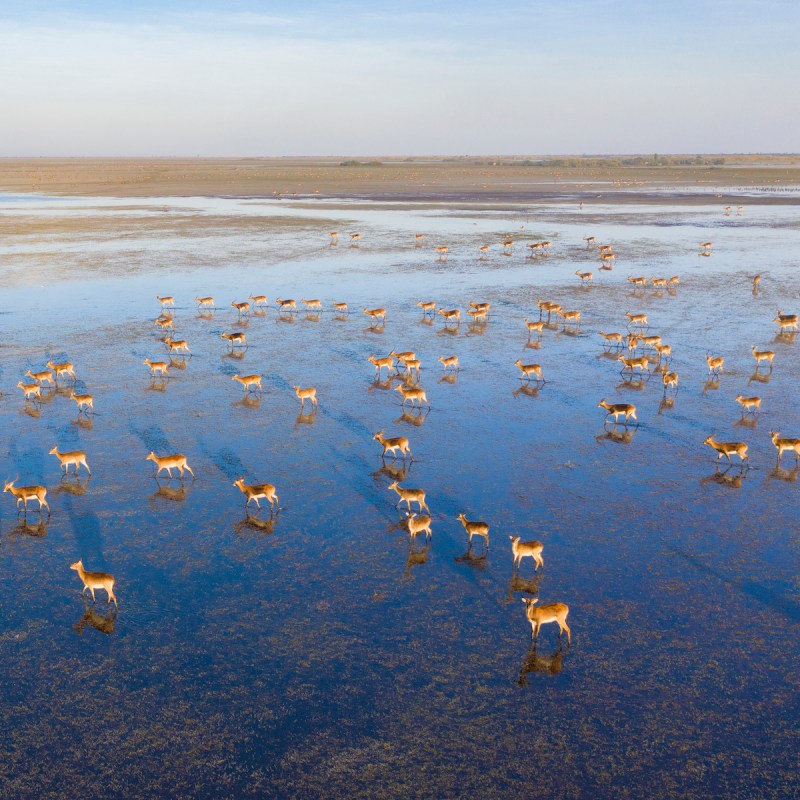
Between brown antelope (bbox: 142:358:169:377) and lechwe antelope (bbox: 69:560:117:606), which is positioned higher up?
brown antelope (bbox: 142:358:169:377)

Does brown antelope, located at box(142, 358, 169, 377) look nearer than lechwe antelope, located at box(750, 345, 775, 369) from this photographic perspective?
Yes

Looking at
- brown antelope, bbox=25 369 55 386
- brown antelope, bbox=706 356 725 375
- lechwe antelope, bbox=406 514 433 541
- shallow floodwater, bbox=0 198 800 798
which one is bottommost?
shallow floodwater, bbox=0 198 800 798

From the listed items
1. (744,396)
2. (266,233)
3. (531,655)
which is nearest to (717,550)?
(531,655)

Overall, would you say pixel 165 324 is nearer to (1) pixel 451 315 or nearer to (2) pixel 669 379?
(1) pixel 451 315

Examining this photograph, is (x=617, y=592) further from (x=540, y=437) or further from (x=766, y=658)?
(x=540, y=437)

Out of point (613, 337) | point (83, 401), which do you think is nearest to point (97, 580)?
point (83, 401)

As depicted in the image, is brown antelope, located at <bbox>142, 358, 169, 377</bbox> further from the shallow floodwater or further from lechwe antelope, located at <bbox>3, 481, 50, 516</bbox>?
lechwe antelope, located at <bbox>3, 481, 50, 516</bbox>

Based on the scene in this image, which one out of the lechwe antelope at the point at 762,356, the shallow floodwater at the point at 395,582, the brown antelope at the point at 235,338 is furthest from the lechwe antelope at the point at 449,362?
the lechwe antelope at the point at 762,356

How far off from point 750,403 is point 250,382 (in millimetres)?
13505

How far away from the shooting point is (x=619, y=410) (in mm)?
17812

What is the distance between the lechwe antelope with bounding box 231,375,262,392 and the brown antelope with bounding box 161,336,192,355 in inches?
163

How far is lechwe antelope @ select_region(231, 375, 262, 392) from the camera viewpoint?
793 inches

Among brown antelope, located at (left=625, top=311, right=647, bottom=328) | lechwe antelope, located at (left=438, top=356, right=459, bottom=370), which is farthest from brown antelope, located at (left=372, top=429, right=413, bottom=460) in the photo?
brown antelope, located at (left=625, top=311, right=647, bottom=328)

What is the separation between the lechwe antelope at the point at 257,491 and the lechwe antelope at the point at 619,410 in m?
8.77
